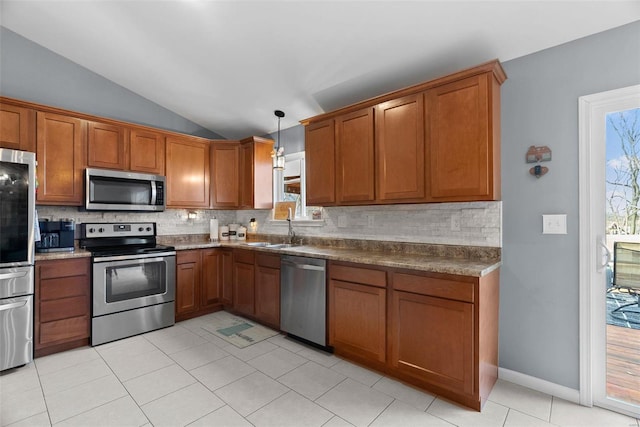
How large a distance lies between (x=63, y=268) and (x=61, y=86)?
2099 millimetres

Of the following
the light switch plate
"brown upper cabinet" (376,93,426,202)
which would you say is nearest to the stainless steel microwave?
"brown upper cabinet" (376,93,426,202)

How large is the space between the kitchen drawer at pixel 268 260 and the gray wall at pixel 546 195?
2103 mm

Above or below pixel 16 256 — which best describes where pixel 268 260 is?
below

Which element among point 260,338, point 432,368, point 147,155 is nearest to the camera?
point 432,368

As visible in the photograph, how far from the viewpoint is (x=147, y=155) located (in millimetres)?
3691

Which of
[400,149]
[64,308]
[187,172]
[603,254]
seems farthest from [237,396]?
[187,172]

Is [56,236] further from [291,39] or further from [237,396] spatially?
[291,39]

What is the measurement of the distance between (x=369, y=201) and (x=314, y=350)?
151 centimetres

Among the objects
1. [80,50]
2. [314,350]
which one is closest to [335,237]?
[314,350]

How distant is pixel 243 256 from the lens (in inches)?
145

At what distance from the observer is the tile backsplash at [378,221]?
2457mm

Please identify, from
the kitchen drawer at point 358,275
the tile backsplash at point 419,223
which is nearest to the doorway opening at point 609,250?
the tile backsplash at point 419,223

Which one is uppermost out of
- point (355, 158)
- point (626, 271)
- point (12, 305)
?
point (355, 158)

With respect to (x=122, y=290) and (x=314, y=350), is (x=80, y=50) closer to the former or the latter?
(x=122, y=290)
